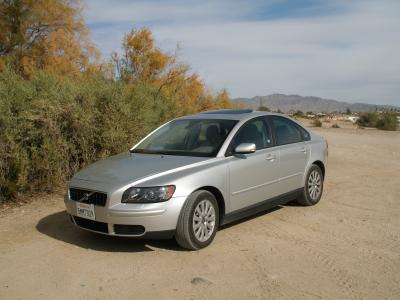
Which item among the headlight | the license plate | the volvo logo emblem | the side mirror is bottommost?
the license plate

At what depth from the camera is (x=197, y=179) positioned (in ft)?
17.9

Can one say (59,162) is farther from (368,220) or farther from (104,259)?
(368,220)

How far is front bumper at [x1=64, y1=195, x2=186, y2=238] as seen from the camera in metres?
5.12

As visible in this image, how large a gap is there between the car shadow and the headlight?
71 cm

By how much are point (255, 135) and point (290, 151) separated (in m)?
0.77

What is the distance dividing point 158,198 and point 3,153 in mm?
3586

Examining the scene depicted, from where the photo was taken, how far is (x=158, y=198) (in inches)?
204

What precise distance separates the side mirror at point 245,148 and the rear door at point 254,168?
137mm

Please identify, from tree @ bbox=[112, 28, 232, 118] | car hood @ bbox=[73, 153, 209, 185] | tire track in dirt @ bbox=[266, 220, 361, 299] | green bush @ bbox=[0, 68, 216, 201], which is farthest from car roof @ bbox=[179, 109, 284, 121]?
tree @ bbox=[112, 28, 232, 118]

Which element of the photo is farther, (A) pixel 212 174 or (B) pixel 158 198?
(A) pixel 212 174

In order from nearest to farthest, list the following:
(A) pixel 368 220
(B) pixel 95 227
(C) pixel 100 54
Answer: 1. (B) pixel 95 227
2. (A) pixel 368 220
3. (C) pixel 100 54

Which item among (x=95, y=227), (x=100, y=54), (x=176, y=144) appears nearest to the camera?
(x=95, y=227)

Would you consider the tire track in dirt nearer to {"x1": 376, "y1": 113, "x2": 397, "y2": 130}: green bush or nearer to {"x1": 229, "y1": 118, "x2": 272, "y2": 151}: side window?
{"x1": 229, "y1": 118, "x2": 272, "y2": 151}: side window

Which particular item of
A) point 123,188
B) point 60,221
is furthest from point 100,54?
point 123,188
